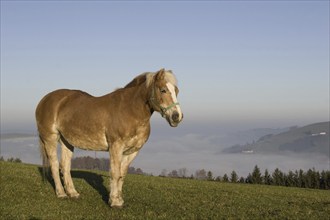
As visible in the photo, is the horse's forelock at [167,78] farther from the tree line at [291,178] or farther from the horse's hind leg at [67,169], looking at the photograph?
the tree line at [291,178]

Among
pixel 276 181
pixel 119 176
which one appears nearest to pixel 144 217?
pixel 119 176

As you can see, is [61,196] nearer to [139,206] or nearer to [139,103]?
[139,206]

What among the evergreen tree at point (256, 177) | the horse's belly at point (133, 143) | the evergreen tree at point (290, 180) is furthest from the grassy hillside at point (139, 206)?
the evergreen tree at point (290, 180)

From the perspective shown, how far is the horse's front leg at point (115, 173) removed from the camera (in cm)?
1077

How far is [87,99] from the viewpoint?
40.3 feet

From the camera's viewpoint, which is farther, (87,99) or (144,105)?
(87,99)

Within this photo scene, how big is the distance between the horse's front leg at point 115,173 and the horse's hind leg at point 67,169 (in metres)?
2.36

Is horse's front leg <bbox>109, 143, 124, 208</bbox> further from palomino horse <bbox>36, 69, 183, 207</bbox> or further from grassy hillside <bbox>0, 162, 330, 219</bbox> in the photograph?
grassy hillside <bbox>0, 162, 330, 219</bbox>

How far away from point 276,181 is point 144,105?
222 feet

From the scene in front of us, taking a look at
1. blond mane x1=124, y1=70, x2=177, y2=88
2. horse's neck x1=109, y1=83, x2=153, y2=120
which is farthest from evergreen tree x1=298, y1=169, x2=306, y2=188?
horse's neck x1=109, y1=83, x2=153, y2=120

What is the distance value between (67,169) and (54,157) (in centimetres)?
66

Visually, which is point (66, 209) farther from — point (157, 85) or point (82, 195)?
point (157, 85)

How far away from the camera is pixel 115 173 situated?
11.0m

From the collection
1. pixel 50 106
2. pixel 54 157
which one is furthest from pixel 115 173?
pixel 50 106
